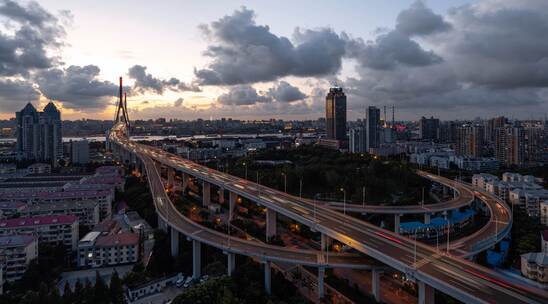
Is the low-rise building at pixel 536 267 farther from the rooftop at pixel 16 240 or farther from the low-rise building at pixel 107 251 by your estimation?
the rooftop at pixel 16 240

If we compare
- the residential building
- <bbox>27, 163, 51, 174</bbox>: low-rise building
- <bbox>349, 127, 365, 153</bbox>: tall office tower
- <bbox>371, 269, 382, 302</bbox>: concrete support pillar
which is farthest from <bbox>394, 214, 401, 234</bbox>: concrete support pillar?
the residential building

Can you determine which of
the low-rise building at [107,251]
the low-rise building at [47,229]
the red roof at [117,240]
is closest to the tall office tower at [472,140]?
the red roof at [117,240]

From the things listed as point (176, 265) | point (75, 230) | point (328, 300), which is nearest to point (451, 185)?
point (328, 300)

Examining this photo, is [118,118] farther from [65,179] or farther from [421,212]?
[421,212]

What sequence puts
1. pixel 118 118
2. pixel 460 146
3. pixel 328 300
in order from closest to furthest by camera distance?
pixel 328 300 < pixel 460 146 < pixel 118 118

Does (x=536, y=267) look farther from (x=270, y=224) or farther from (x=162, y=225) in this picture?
(x=162, y=225)

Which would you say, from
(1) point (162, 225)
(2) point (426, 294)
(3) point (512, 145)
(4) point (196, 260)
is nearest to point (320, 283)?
(2) point (426, 294)
